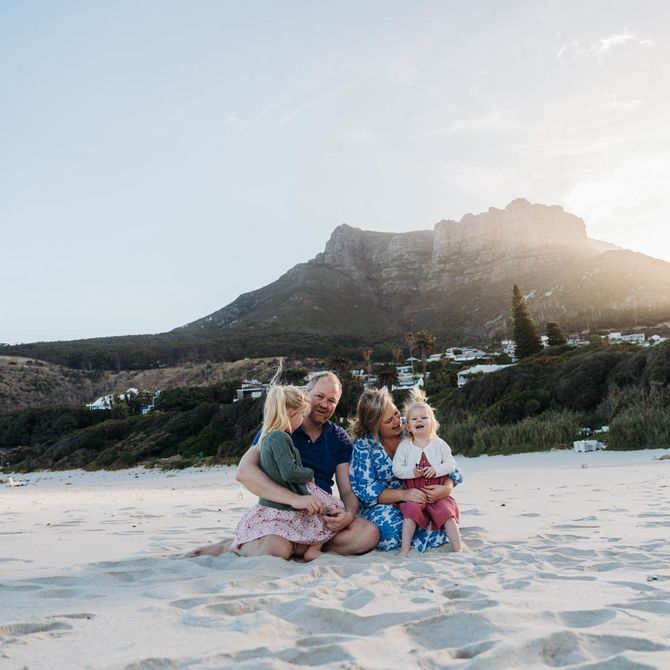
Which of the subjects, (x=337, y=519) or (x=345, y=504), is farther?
Result: (x=345, y=504)

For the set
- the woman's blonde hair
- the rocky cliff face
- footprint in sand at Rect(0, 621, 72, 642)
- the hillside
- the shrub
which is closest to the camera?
footprint in sand at Rect(0, 621, 72, 642)

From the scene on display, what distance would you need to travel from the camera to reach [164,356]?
90.1m

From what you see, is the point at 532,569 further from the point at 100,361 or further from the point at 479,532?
the point at 100,361

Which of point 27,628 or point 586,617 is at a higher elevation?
point 27,628

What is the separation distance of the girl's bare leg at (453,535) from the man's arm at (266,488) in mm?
939

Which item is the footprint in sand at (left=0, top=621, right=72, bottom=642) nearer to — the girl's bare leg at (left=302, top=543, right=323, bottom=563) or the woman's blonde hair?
the girl's bare leg at (left=302, top=543, right=323, bottom=563)

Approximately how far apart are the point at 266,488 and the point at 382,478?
0.94 meters

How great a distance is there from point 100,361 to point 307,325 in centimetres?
3691

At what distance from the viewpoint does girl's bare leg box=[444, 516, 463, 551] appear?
14.4ft

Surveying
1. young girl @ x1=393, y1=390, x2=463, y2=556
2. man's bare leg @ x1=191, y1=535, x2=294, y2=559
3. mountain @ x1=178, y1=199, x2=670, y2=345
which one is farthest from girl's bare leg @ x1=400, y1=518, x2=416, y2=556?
mountain @ x1=178, y1=199, x2=670, y2=345

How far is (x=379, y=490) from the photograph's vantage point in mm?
4652

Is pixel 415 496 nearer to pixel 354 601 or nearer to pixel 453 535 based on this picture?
pixel 453 535

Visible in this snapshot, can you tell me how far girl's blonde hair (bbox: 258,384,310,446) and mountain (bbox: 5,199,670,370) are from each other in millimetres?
77233

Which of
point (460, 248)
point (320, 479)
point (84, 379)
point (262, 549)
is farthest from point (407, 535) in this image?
point (460, 248)
